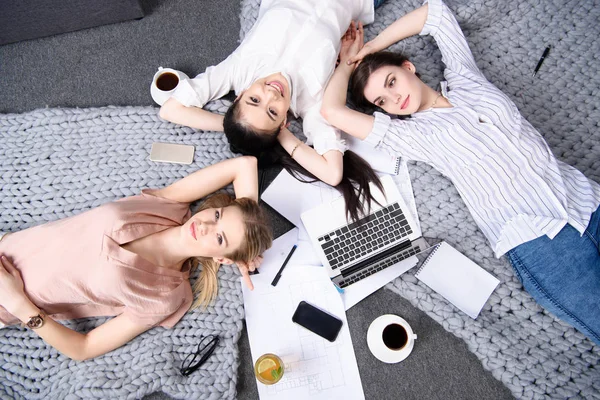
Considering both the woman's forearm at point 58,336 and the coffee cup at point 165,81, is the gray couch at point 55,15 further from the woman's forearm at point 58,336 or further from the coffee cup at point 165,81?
the woman's forearm at point 58,336

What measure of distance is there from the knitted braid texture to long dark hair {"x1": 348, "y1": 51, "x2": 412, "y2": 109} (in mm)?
505

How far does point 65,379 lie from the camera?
1450 mm

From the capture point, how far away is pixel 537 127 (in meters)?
1.73

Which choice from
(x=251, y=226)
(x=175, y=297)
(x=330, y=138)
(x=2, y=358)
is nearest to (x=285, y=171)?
(x=330, y=138)

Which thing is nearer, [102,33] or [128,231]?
[128,231]

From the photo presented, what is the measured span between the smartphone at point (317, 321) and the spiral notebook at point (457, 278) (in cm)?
35

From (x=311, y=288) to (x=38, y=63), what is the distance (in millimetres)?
1476

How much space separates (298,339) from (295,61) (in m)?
0.99

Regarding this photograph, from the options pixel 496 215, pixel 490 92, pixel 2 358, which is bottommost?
pixel 2 358

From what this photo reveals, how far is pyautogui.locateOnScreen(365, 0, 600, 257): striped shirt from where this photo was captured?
1.48m

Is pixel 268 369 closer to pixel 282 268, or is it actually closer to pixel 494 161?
pixel 282 268

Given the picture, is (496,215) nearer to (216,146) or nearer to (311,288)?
(311,288)

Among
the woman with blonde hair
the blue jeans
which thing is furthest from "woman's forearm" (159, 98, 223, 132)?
the blue jeans

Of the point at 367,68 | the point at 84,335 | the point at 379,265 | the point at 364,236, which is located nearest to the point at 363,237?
the point at 364,236
